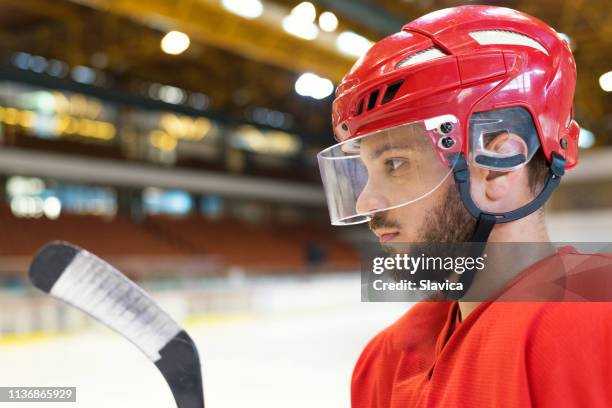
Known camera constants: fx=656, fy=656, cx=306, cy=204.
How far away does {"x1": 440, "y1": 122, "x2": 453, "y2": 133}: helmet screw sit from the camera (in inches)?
26.1

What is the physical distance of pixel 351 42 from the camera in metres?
6.00

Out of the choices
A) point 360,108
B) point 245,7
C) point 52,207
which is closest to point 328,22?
point 245,7

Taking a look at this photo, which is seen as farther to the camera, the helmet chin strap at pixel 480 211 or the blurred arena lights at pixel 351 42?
the blurred arena lights at pixel 351 42

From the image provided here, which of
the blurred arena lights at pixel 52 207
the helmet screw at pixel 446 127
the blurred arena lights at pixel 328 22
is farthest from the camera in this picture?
the blurred arena lights at pixel 52 207

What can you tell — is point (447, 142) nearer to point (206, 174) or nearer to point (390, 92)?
point (390, 92)

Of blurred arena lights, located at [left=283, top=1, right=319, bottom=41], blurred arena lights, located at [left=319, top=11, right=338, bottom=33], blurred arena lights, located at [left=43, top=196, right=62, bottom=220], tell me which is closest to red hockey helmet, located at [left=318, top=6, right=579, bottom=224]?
blurred arena lights, located at [left=283, top=1, right=319, bottom=41]

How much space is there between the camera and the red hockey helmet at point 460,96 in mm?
663

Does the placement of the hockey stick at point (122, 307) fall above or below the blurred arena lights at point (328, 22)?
below

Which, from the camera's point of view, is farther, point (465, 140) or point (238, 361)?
point (238, 361)

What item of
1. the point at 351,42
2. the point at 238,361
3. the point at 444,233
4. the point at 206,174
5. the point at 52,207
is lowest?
the point at 238,361

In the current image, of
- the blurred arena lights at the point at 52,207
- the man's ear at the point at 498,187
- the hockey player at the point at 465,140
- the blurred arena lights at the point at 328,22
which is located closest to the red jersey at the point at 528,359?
the hockey player at the point at 465,140

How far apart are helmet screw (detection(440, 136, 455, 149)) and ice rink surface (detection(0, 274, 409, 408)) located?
0.70ft

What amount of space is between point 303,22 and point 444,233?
6155mm

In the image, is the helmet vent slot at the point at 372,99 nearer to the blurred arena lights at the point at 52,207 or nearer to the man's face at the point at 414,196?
the man's face at the point at 414,196
